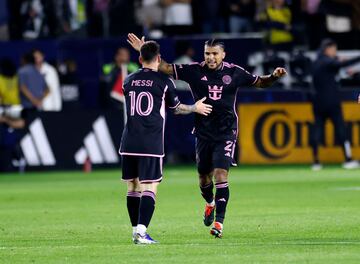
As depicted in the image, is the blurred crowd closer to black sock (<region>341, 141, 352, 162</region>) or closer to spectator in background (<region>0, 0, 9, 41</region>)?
spectator in background (<region>0, 0, 9, 41</region>)

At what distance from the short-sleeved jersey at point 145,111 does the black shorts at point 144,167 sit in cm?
7

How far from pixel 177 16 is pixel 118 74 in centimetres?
366

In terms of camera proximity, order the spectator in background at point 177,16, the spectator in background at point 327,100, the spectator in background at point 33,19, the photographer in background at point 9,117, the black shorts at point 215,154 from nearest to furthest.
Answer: the black shorts at point 215,154 < the spectator in background at point 327,100 < the photographer in background at point 9,117 < the spectator in background at point 177,16 < the spectator in background at point 33,19

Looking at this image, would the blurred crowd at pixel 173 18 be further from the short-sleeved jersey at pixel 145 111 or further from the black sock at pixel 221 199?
the short-sleeved jersey at pixel 145 111

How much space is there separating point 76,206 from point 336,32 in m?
13.3

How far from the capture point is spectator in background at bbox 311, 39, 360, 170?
26.9 meters

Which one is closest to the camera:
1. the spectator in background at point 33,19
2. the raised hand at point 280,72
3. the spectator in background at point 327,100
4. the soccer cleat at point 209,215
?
the raised hand at point 280,72

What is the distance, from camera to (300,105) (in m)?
29.1

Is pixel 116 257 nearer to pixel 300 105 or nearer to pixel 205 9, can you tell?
pixel 300 105

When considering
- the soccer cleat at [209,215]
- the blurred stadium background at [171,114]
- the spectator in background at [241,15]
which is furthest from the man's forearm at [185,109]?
the spectator in background at [241,15]

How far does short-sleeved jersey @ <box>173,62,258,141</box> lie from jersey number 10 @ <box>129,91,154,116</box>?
1.48m

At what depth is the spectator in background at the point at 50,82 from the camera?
28656mm

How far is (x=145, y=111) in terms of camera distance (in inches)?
535

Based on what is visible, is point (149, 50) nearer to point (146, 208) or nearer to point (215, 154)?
point (146, 208)
